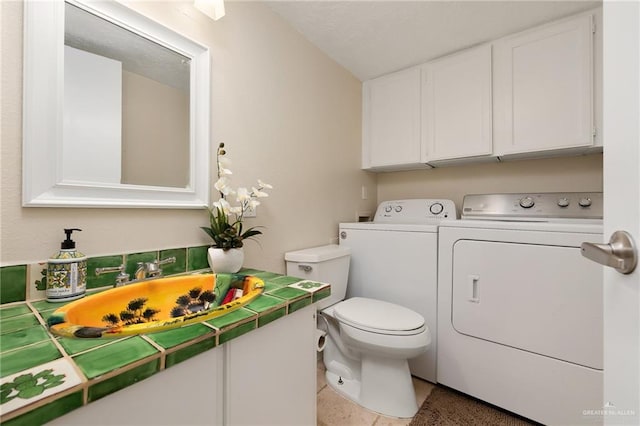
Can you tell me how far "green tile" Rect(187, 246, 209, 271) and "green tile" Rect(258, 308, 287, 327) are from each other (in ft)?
1.91

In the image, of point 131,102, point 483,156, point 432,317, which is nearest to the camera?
point 131,102

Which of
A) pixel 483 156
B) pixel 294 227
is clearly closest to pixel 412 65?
pixel 483 156

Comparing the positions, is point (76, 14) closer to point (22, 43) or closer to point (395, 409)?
point (22, 43)

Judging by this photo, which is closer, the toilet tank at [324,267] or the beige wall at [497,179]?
the toilet tank at [324,267]

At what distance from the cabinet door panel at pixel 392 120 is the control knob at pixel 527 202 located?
741mm

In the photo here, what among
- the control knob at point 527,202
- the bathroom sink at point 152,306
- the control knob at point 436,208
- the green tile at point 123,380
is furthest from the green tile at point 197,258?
the control knob at point 527,202

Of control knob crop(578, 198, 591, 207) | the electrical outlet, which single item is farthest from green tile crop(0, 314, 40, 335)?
control knob crop(578, 198, 591, 207)

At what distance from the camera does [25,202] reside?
0.80 metres

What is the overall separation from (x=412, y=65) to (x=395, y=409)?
2342mm

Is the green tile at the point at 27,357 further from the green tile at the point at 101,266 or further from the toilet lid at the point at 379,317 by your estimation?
the toilet lid at the point at 379,317

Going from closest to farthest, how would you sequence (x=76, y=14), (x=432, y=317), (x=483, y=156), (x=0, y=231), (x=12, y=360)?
1. (x=12, y=360)
2. (x=0, y=231)
3. (x=76, y=14)
4. (x=432, y=317)
5. (x=483, y=156)

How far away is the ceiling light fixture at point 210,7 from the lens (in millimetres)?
1139

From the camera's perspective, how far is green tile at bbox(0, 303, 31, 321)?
0.70 m

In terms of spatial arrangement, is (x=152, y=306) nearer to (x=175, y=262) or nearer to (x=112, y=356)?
(x=175, y=262)
